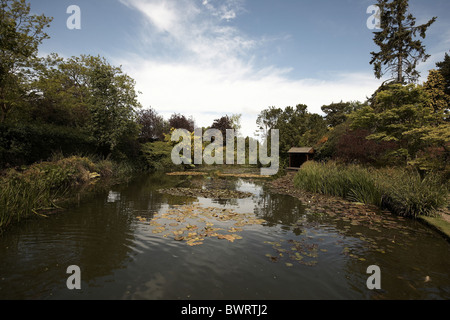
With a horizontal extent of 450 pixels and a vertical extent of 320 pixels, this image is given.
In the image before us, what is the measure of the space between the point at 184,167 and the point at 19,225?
1715 centimetres

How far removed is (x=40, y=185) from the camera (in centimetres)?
589

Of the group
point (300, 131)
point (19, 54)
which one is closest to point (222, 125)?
point (300, 131)

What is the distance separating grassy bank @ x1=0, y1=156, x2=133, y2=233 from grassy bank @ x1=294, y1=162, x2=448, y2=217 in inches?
340

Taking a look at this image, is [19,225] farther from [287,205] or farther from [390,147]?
[390,147]

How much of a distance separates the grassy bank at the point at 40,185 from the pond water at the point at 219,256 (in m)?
0.36

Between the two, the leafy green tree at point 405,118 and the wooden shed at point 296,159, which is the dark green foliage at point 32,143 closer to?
the leafy green tree at point 405,118

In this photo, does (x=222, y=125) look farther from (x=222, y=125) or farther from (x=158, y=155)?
(x=158, y=155)

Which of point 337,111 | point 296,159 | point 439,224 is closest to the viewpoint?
point 439,224

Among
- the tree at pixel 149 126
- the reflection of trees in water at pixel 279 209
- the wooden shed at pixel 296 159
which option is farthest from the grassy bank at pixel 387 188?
the tree at pixel 149 126

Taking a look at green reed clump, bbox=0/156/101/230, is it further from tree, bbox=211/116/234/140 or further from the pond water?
tree, bbox=211/116/234/140

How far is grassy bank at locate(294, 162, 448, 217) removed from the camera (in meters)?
5.89

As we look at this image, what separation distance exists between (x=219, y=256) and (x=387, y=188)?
5.89 m

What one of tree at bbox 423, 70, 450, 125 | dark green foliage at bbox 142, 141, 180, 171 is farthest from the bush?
tree at bbox 423, 70, 450, 125

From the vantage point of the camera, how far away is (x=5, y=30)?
6.94 m
